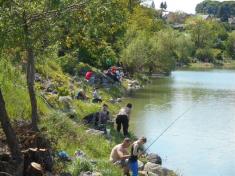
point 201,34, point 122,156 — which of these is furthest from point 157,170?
point 201,34

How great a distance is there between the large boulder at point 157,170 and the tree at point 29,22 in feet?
14.6

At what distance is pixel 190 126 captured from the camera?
90.6 feet

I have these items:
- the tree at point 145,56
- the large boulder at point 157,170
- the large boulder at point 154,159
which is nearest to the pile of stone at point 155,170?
the large boulder at point 157,170

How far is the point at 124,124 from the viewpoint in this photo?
2138cm

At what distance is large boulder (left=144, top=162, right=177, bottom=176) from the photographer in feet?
54.2

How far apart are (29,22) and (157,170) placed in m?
6.91

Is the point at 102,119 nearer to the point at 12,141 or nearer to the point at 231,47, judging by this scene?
the point at 12,141

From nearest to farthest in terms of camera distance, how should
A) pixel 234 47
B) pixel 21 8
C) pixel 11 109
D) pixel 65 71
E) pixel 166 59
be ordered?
1. pixel 21 8
2. pixel 11 109
3. pixel 65 71
4. pixel 166 59
5. pixel 234 47

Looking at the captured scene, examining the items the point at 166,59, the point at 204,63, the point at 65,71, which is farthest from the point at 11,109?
the point at 204,63

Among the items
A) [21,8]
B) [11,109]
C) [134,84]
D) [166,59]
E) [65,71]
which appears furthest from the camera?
[166,59]

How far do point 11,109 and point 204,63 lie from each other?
300ft

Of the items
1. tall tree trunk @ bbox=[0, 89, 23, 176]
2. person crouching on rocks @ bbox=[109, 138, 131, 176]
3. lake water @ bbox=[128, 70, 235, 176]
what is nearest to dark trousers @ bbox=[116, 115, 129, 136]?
lake water @ bbox=[128, 70, 235, 176]

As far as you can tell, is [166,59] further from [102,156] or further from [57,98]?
[102,156]

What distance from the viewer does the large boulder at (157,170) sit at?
16.5m
